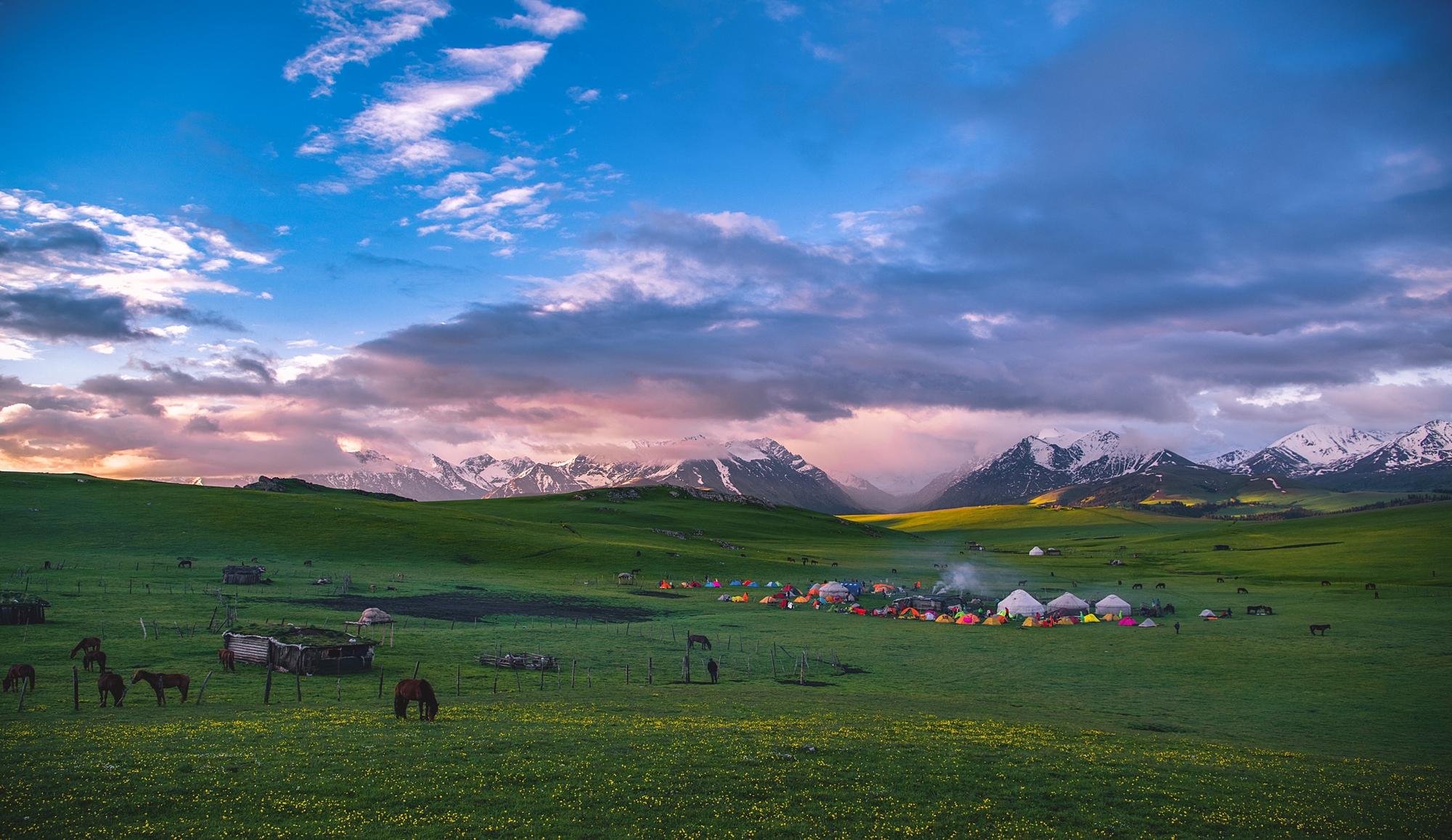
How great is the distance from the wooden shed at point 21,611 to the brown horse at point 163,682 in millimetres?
25313

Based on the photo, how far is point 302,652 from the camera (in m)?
41.6

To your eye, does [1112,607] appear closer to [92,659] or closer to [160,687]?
[160,687]

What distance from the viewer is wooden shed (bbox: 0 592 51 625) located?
158 feet

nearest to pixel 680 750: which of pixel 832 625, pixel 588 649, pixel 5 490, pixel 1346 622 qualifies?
pixel 588 649

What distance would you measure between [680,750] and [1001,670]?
36196 millimetres

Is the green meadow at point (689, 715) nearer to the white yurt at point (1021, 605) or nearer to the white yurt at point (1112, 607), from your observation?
the white yurt at point (1021, 605)

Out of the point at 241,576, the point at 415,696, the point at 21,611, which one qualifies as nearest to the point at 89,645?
the point at 21,611

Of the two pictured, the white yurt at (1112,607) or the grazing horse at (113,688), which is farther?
the white yurt at (1112,607)

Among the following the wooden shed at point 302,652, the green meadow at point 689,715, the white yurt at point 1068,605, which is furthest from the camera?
the white yurt at point 1068,605

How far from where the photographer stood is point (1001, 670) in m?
53.3

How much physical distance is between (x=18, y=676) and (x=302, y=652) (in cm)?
1216

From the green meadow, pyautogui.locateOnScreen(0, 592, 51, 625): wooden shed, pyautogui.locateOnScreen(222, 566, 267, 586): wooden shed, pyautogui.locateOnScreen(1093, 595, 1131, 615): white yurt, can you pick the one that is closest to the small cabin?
the green meadow

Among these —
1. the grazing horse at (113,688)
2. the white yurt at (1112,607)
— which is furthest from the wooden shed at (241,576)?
the white yurt at (1112,607)

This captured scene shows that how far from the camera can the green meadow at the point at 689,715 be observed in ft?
61.9
